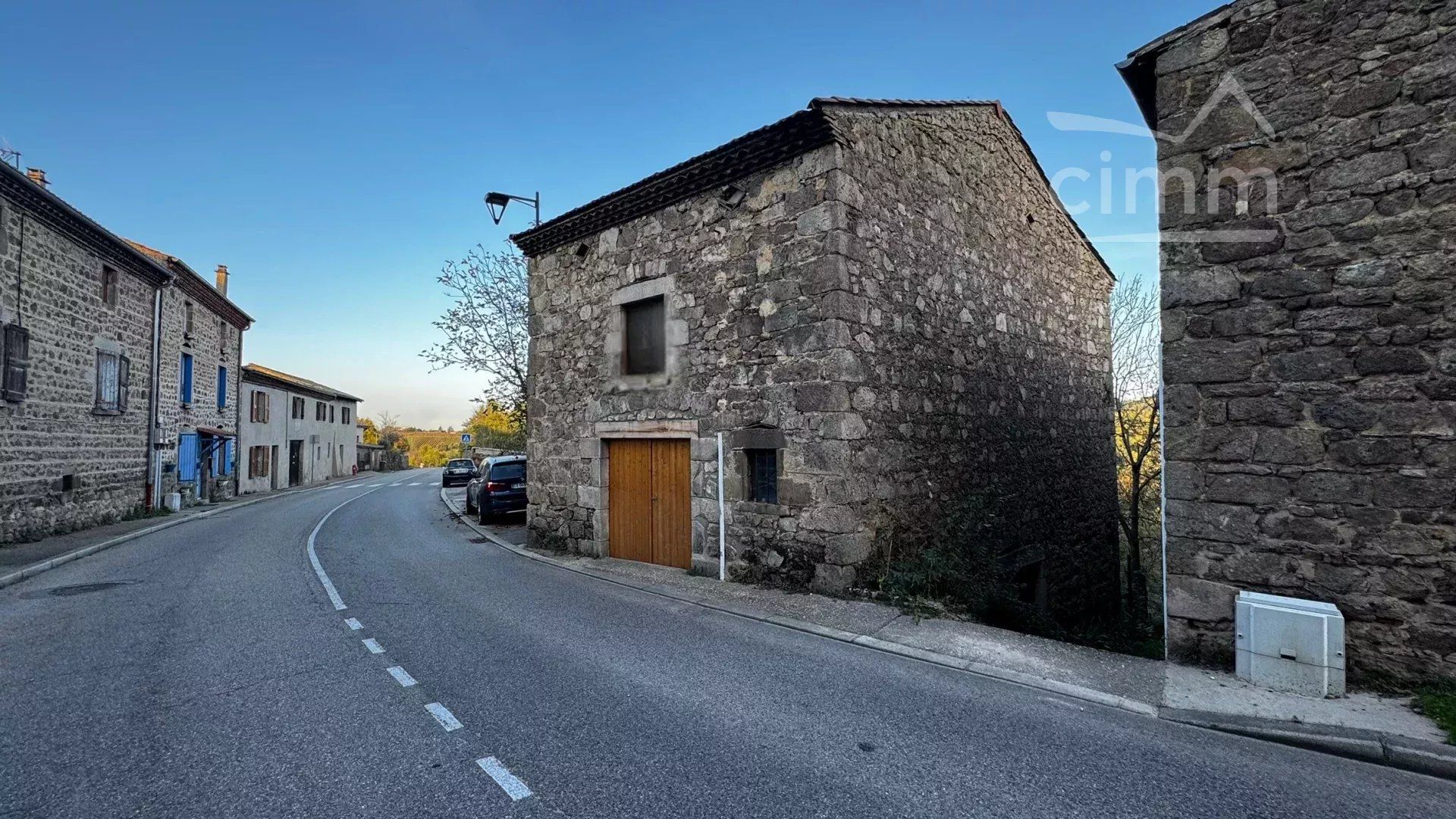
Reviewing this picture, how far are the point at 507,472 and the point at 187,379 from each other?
37.2 ft

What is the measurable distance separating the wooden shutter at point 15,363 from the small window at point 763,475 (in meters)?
12.5

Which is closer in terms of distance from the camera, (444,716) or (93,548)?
(444,716)

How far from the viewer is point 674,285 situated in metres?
8.58

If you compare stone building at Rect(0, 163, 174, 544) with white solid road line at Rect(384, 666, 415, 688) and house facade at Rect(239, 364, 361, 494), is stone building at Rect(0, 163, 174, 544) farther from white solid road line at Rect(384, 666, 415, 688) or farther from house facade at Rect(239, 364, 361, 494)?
white solid road line at Rect(384, 666, 415, 688)

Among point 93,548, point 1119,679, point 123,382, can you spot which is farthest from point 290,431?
point 1119,679

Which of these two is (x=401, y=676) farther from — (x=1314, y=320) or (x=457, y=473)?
(x=457, y=473)

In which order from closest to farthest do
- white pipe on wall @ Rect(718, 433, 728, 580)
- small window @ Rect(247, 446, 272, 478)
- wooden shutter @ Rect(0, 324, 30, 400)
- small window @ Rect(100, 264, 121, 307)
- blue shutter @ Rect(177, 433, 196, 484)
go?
white pipe on wall @ Rect(718, 433, 728, 580) < wooden shutter @ Rect(0, 324, 30, 400) < small window @ Rect(100, 264, 121, 307) < blue shutter @ Rect(177, 433, 196, 484) < small window @ Rect(247, 446, 272, 478)

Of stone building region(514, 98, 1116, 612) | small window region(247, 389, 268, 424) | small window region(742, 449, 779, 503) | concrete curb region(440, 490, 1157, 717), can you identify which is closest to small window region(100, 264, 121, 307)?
stone building region(514, 98, 1116, 612)

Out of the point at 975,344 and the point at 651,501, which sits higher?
the point at 975,344

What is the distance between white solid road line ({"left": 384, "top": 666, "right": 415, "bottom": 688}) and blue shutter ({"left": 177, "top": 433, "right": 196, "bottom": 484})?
58.5 ft

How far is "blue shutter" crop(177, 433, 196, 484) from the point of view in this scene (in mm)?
17766

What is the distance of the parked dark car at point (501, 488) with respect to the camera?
1416 cm

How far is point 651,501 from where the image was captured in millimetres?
9062

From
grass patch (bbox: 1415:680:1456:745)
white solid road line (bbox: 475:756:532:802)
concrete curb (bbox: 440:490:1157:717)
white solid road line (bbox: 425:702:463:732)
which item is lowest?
concrete curb (bbox: 440:490:1157:717)
